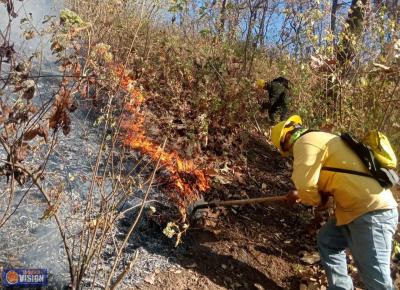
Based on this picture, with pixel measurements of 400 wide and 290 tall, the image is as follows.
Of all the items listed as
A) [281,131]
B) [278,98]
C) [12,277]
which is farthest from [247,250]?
[278,98]

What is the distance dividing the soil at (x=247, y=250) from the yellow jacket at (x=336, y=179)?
3.44 ft

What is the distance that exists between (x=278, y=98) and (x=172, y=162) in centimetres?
263

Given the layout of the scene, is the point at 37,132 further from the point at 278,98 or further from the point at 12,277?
the point at 278,98

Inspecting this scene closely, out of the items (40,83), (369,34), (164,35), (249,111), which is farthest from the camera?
(164,35)

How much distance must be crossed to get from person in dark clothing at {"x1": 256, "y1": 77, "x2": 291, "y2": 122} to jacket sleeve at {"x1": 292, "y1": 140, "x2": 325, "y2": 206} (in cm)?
323

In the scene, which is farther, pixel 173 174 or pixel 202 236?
pixel 173 174

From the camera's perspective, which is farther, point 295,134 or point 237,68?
point 237,68

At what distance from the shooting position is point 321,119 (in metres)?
5.79

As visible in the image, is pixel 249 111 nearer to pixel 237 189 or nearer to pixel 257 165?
pixel 257 165

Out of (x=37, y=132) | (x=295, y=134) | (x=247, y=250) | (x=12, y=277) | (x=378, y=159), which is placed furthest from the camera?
(x=247, y=250)

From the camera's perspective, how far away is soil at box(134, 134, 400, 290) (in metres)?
3.98

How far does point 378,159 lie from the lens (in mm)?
3369

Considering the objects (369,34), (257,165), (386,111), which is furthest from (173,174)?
(369,34)

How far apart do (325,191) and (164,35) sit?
489 cm
